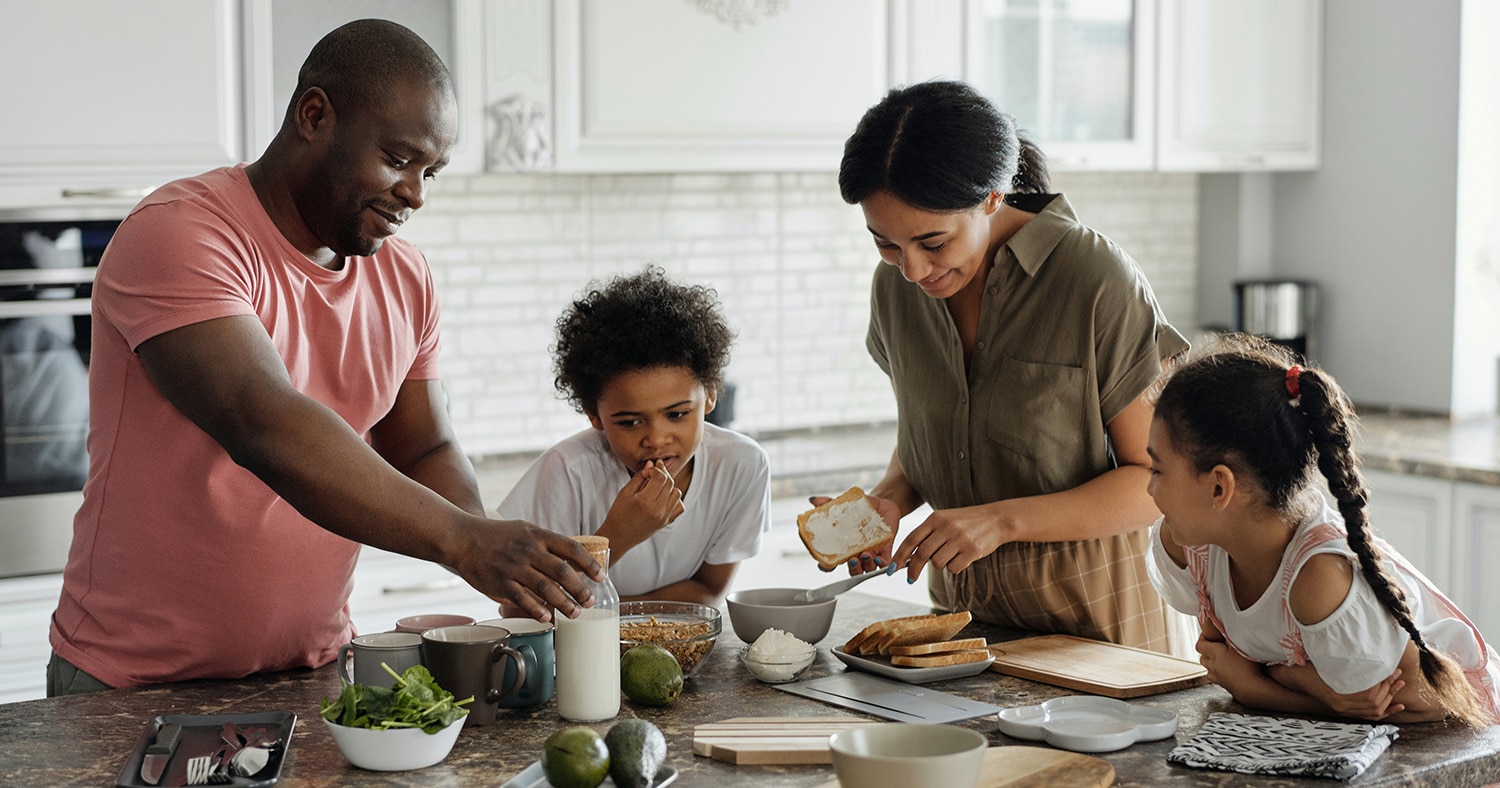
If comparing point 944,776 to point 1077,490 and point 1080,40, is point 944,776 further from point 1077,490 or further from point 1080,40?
point 1080,40

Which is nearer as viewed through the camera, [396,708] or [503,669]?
→ [396,708]

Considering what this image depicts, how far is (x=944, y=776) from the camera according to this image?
1.35m

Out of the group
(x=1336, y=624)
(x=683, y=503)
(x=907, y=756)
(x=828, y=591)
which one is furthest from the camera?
(x=683, y=503)

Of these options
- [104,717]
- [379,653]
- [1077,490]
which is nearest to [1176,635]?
[1077,490]

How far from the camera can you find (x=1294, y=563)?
179cm

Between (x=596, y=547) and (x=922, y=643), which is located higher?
(x=596, y=547)

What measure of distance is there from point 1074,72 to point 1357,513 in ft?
8.75

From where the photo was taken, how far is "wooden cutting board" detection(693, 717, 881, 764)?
5.15 feet

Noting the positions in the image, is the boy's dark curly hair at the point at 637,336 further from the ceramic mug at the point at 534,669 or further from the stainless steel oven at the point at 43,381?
the stainless steel oven at the point at 43,381

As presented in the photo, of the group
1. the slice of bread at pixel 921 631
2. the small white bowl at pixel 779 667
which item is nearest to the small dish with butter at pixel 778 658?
the small white bowl at pixel 779 667

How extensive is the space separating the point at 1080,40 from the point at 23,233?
2.74 metres

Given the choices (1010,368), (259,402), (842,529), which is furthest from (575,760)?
(1010,368)

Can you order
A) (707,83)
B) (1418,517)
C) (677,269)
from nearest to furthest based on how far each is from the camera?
(707,83) < (1418,517) < (677,269)

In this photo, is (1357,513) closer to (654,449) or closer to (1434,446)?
(654,449)
